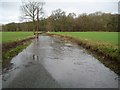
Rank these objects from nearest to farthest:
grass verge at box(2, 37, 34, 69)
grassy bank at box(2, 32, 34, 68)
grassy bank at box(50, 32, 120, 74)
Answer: grassy bank at box(50, 32, 120, 74) → grass verge at box(2, 37, 34, 69) → grassy bank at box(2, 32, 34, 68)

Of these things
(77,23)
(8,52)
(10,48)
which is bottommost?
(8,52)

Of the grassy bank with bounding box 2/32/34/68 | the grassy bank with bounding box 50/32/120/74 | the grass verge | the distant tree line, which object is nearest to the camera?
the grassy bank with bounding box 50/32/120/74

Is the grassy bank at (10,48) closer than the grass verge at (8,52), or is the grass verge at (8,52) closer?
the grass verge at (8,52)

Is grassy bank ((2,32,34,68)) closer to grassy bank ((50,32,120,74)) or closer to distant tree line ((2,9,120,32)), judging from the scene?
grassy bank ((50,32,120,74))

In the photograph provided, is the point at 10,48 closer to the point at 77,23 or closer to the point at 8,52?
the point at 8,52

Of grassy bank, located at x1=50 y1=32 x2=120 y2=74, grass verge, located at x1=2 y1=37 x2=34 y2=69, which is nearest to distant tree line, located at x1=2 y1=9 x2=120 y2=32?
grassy bank, located at x1=50 y1=32 x2=120 y2=74

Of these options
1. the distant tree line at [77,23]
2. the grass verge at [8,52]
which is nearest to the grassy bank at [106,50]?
the grass verge at [8,52]

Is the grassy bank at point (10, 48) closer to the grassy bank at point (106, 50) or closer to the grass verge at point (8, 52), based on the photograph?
the grass verge at point (8, 52)

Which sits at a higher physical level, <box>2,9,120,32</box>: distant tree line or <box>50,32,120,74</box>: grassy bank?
<box>2,9,120,32</box>: distant tree line

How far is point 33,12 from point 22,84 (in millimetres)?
48237

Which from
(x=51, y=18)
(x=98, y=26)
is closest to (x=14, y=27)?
(x=51, y=18)

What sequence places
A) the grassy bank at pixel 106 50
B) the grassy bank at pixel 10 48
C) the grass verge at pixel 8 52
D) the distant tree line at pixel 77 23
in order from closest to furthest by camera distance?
the grassy bank at pixel 106 50, the grass verge at pixel 8 52, the grassy bank at pixel 10 48, the distant tree line at pixel 77 23

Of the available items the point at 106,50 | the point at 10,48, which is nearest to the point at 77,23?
the point at 10,48

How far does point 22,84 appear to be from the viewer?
6242 mm
